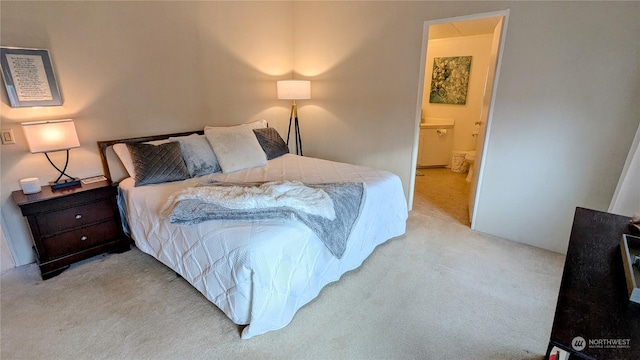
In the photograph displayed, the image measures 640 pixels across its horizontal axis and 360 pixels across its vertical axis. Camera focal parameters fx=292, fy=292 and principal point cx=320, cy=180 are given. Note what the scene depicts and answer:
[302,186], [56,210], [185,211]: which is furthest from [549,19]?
[56,210]

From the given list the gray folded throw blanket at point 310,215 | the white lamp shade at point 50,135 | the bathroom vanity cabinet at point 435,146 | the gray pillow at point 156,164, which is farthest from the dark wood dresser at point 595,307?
the bathroom vanity cabinet at point 435,146

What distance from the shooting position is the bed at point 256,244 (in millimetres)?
1634

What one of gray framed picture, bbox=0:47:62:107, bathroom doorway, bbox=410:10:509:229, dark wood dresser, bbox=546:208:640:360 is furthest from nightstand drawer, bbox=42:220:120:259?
bathroom doorway, bbox=410:10:509:229

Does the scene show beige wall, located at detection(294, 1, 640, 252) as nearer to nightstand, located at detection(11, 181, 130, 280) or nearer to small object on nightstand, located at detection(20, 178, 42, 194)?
nightstand, located at detection(11, 181, 130, 280)

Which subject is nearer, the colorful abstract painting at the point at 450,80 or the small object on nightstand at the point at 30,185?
the small object on nightstand at the point at 30,185

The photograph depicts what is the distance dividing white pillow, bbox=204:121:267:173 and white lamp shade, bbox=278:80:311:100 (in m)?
0.79

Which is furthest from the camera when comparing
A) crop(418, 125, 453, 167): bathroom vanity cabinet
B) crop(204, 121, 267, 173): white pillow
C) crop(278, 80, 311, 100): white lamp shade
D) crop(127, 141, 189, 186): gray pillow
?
crop(418, 125, 453, 167): bathroom vanity cabinet

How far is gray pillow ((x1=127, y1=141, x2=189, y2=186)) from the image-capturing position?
249cm

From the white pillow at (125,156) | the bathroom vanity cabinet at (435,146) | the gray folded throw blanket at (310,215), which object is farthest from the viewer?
the bathroom vanity cabinet at (435,146)

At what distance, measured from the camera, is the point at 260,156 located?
3109mm

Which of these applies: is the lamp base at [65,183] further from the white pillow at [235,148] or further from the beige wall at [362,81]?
the white pillow at [235,148]

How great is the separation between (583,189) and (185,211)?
10.1 feet

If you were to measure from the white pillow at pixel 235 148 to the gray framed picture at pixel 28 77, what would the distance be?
1236 millimetres

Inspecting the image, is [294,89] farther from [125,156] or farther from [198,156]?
[125,156]
